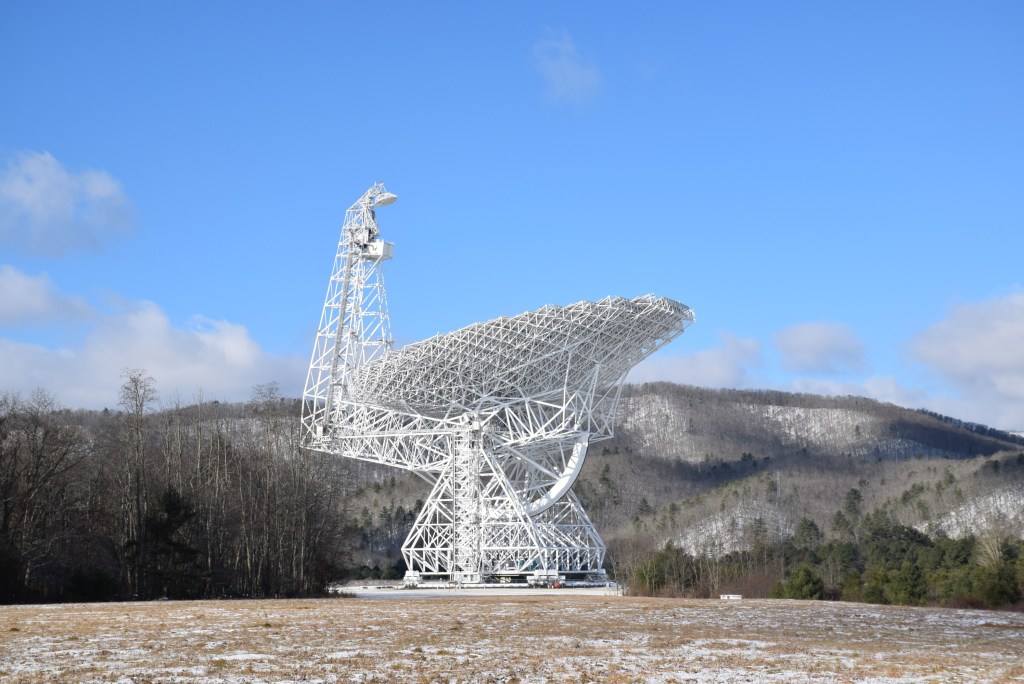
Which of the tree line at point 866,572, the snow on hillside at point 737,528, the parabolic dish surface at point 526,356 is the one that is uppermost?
the parabolic dish surface at point 526,356

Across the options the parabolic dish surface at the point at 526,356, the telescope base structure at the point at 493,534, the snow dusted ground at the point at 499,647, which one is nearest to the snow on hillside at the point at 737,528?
the telescope base structure at the point at 493,534

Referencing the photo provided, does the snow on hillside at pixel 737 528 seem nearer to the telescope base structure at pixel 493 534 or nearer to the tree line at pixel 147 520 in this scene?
the telescope base structure at pixel 493 534

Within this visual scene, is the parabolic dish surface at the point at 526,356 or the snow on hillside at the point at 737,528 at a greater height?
the parabolic dish surface at the point at 526,356

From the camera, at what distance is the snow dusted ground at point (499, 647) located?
14.5m

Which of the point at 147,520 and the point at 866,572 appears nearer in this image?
the point at 147,520

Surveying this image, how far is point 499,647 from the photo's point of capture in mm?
18141

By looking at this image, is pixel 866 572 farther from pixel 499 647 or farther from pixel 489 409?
pixel 499 647

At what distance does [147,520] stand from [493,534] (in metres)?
26.6

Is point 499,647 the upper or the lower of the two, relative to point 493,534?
lower

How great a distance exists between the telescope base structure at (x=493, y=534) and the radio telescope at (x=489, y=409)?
0.30ft

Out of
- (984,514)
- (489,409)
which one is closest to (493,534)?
(489,409)

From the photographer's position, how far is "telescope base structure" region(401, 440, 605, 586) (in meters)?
63.4

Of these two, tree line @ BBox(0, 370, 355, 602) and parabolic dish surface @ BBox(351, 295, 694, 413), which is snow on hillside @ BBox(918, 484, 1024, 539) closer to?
parabolic dish surface @ BBox(351, 295, 694, 413)

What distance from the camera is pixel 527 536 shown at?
6400 centimetres
